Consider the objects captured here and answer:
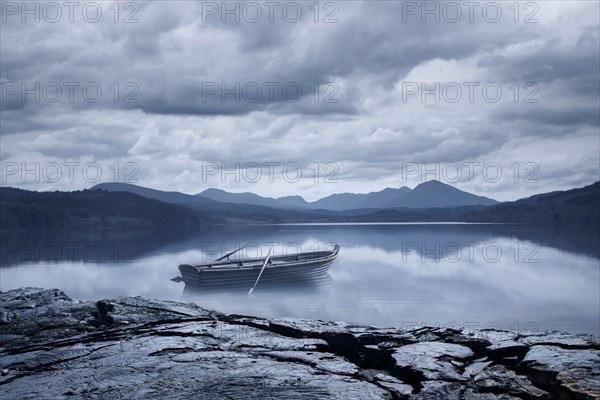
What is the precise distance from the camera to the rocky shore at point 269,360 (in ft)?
25.8

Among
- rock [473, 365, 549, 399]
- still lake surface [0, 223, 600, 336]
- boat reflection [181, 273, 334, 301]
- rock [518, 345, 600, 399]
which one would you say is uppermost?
rock [518, 345, 600, 399]

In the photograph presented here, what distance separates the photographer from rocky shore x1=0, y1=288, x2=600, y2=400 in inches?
309

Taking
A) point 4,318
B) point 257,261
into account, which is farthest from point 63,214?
point 4,318

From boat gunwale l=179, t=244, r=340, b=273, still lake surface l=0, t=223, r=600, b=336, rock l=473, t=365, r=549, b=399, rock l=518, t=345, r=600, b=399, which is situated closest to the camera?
rock l=518, t=345, r=600, b=399

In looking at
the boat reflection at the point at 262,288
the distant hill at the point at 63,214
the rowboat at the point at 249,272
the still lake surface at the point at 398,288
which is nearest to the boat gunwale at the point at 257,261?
the rowboat at the point at 249,272

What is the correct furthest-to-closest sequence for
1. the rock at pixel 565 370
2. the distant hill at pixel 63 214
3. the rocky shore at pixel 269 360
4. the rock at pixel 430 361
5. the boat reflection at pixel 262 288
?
the distant hill at pixel 63 214, the boat reflection at pixel 262 288, the rock at pixel 430 361, the rocky shore at pixel 269 360, the rock at pixel 565 370

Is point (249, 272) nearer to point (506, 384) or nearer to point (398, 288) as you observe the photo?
point (398, 288)

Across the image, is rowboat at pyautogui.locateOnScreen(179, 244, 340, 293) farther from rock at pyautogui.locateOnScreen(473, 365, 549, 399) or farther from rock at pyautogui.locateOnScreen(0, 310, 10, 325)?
rock at pyautogui.locateOnScreen(473, 365, 549, 399)

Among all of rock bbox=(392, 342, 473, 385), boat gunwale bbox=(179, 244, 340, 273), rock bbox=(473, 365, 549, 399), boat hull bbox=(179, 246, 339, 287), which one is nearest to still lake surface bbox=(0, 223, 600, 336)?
boat hull bbox=(179, 246, 339, 287)

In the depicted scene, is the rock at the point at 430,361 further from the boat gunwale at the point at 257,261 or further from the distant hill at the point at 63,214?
the distant hill at the point at 63,214

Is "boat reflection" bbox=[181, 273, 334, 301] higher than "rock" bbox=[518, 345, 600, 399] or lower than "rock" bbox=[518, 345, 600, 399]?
lower

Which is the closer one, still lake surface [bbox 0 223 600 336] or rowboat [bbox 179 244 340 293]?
still lake surface [bbox 0 223 600 336]

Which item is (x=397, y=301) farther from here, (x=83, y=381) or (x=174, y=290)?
(x=83, y=381)

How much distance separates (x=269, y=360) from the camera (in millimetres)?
9297
